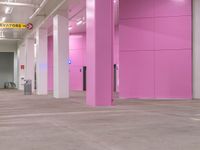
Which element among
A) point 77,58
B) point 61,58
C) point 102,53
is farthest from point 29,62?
point 102,53

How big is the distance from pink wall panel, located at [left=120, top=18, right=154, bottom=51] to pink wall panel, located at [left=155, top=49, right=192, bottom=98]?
879 mm

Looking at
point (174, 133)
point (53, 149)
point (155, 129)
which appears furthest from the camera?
point (155, 129)

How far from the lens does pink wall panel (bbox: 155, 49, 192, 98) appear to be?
17.9 m

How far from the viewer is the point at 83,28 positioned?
31531 mm

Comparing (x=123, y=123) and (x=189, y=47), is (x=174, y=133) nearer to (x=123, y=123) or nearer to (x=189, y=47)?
(x=123, y=123)

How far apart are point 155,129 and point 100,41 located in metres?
6.73

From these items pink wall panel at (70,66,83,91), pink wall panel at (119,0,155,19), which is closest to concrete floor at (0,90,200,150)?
pink wall panel at (119,0,155,19)

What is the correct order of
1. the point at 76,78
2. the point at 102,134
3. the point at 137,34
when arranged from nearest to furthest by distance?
1. the point at 102,134
2. the point at 137,34
3. the point at 76,78

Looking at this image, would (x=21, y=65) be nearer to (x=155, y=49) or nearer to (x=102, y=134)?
(x=155, y=49)

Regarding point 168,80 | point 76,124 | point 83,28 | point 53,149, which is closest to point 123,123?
point 76,124

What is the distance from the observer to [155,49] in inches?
725

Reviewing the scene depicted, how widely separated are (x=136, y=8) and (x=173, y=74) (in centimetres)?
411

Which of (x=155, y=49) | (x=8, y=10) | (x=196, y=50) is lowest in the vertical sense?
(x=196, y=50)

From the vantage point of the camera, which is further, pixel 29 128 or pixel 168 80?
pixel 168 80
